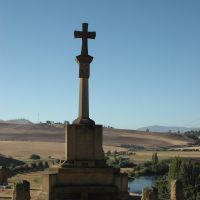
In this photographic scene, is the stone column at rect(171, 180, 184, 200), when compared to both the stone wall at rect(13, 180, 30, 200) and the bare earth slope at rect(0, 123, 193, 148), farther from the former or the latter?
the bare earth slope at rect(0, 123, 193, 148)

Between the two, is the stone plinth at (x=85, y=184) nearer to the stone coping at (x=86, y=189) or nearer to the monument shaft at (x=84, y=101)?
the stone coping at (x=86, y=189)

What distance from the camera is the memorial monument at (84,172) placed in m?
14.9

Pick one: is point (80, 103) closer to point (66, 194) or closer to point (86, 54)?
point (86, 54)

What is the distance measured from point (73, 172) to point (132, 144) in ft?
442

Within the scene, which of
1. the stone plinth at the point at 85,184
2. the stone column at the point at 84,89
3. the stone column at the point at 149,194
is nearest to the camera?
the stone column at the point at 149,194

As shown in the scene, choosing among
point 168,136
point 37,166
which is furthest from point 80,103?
point 168,136

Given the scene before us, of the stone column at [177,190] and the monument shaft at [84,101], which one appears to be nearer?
the stone column at [177,190]

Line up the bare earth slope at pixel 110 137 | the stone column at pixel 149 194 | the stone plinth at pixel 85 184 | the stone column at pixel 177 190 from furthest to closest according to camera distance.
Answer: the bare earth slope at pixel 110 137 → the stone plinth at pixel 85 184 → the stone column at pixel 177 190 → the stone column at pixel 149 194

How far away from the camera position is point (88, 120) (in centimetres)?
1552

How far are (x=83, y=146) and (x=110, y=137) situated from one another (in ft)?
475

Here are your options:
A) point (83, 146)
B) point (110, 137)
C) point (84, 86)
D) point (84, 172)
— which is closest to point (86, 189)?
point (84, 172)

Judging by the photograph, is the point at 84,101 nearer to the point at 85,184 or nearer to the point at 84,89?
the point at 84,89

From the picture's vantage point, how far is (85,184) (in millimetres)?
15094

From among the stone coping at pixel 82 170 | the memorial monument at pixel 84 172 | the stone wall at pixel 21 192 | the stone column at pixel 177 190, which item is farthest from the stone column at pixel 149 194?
the stone wall at pixel 21 192
